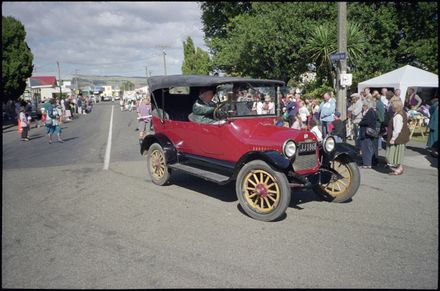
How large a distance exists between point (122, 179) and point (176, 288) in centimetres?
441

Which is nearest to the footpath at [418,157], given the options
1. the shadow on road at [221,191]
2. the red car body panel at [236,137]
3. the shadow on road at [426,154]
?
the shadow on road at [426,154]

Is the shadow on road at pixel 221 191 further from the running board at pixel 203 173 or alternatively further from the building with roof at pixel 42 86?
the building with roof at pixel 42 86

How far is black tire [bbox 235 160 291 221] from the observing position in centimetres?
443

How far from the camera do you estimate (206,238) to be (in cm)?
397

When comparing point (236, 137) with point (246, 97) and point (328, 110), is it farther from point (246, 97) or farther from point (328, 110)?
point (328, 110)

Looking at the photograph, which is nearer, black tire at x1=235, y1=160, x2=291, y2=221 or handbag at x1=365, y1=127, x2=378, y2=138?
black tire at x1=235, y1=160, x2=291, y2=221

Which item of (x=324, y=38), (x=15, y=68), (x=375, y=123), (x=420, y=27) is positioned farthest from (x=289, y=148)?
(x=15, y=68)

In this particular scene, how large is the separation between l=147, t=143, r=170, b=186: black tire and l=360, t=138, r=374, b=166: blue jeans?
4414 mm

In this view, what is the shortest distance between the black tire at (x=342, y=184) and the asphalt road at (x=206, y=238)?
0.54ft

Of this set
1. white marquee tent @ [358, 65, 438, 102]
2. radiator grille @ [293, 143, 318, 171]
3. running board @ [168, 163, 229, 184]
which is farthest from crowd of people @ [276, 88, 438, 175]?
running board @ [168, 163, 229, 184]

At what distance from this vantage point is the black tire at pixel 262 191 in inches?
174

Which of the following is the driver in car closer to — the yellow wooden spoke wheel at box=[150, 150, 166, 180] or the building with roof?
the yellow wooden spoke wheel at box=[150, 150, 166, 180]

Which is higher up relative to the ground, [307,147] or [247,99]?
[247,99]

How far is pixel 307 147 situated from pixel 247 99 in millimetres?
1369
